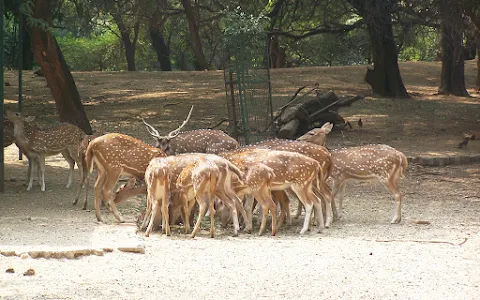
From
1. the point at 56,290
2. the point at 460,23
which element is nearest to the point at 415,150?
the point at 460,23

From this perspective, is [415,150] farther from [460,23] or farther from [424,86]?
[424,86]

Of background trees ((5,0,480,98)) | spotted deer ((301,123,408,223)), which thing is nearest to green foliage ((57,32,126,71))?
background trees ((5,0,480,98))

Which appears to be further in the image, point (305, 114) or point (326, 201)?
point (305, 114)

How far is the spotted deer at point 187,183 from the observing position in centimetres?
981

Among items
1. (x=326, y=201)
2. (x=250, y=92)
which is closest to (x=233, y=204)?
(x=326, y=201)

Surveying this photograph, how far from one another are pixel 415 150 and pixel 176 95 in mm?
7374

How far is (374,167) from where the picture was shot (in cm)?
1106

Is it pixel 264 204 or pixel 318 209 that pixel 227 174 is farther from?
pixel 318 209

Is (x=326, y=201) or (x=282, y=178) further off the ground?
(x=282, y=178)

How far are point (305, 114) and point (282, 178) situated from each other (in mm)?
6401

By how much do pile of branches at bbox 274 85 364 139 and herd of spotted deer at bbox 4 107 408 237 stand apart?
12.8ft

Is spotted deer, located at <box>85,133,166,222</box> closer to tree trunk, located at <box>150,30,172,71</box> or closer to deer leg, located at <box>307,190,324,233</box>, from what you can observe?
deer leg, located at <box>307,190,324,233</box>

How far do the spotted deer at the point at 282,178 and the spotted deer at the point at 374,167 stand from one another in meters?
0.80

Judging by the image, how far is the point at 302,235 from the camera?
A: 402 inches
